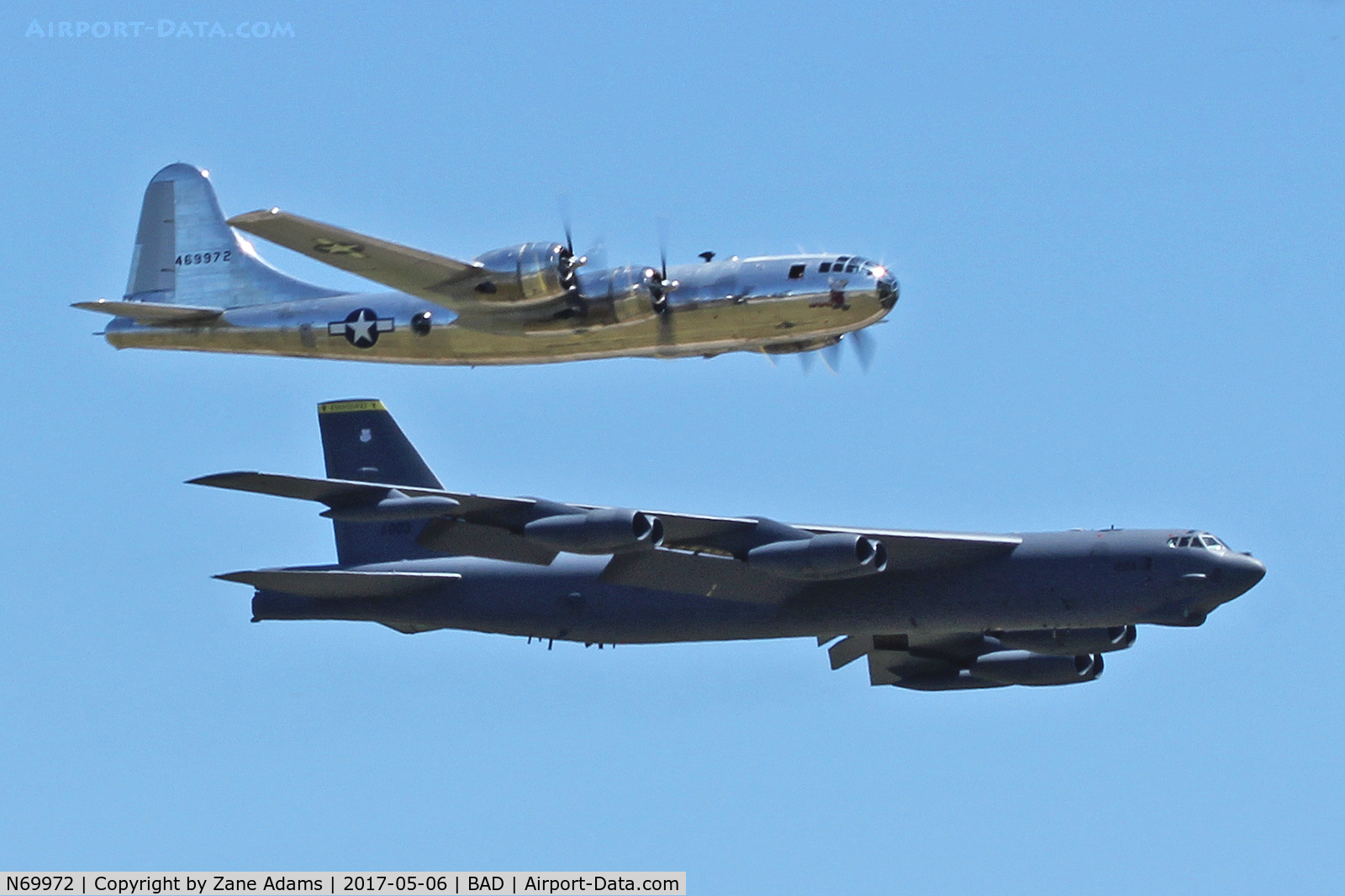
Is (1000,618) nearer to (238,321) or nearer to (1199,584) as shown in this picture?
(1199,584)

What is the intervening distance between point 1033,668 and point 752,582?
8.82 metres

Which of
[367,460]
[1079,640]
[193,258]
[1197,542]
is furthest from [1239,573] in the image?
[193,258]

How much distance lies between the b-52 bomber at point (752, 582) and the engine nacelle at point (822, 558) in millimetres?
41

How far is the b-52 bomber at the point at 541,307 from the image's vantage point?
143 feet

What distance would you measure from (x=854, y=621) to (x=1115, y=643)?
23.1 feet

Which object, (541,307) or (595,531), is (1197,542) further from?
(541,307)

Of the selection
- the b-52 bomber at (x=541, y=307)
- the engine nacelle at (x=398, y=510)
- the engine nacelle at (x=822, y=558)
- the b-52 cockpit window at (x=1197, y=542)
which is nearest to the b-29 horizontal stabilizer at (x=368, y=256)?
the b-52 bomber at (x=541, y=307)

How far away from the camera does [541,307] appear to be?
4416 centimetres

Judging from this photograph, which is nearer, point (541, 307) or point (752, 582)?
point (541, 307)

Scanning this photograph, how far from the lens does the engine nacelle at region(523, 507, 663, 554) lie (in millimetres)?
45406

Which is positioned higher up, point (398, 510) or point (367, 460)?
point (367, 460)

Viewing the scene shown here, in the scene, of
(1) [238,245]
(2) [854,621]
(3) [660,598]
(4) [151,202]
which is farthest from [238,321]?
(2) [854,621]

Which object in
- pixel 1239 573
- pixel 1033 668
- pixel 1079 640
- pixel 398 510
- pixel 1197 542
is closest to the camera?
pixel 398 510

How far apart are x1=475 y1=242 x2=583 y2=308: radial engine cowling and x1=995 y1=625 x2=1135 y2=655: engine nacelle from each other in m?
15.7
